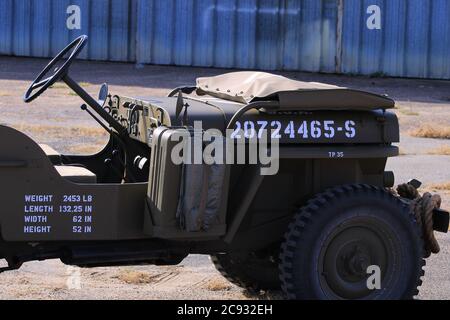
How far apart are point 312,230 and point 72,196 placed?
139 centimetres

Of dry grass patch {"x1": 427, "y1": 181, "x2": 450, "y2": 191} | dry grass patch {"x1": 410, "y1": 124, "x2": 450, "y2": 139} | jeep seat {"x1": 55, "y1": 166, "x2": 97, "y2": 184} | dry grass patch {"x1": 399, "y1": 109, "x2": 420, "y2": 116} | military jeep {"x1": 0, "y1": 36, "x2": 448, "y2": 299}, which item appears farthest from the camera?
dry grass patch {"x1": 399, "y1": 109, "x2": 420, "y2": 116}

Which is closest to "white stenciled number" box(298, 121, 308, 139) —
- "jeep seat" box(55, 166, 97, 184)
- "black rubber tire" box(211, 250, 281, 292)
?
"black rubber tire" box(211, 250, 281, 292)

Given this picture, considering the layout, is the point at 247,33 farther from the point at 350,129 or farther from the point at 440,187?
the point at 350,129

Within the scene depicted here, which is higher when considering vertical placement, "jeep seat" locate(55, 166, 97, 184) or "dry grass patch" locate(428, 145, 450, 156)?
"jeep seat" locate(55, 166, 97, 184)

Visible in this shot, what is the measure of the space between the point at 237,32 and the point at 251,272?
1679 cm

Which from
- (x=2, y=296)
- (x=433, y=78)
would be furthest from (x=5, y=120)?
(x=433, y=78)

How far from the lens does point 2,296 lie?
237 inches

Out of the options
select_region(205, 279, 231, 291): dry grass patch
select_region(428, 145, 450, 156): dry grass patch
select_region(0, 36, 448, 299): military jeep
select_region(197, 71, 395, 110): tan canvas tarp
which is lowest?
select_region(205, 279, 231, 291): dry grass patch

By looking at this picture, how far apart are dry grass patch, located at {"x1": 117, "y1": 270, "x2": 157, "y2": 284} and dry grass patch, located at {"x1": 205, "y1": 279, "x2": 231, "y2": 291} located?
43 cm

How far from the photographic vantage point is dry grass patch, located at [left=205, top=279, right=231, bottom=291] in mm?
6424

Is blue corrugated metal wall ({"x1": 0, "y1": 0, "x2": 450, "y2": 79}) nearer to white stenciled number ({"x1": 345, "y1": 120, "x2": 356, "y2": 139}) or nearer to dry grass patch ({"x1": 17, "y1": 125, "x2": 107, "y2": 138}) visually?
dry grass patch ({"x1": 17, "y1": 125, "x2": 107, "y2": 138})

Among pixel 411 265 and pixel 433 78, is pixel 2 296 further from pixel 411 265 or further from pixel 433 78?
pixel 433 78

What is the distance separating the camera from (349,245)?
18.1 ft
